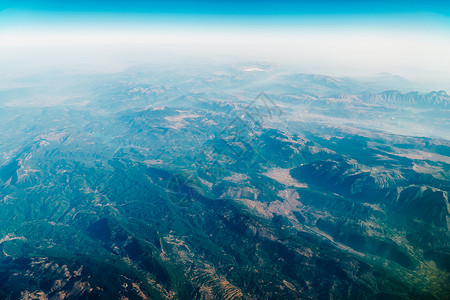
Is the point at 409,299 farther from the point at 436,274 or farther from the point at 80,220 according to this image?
the point at 80,220

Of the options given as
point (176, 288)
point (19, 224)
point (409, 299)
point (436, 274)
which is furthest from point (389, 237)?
point (19, 224)

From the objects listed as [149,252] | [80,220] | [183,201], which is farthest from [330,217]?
[80,220]

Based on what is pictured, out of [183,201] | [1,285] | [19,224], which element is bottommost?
[19,224]

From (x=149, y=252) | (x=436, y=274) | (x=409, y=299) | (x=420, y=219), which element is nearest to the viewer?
(x=409, y=299)

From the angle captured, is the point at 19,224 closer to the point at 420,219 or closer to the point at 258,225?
the point at 258,225

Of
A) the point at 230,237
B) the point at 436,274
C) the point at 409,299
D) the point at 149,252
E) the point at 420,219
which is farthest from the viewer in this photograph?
the point at 420,219

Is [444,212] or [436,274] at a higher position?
[444,212]

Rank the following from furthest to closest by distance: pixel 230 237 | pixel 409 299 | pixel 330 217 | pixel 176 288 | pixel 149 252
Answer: pixel 330 217 < pixel 230 237 < pixel 149 252 < pixel 176 288 < pixel 409 299

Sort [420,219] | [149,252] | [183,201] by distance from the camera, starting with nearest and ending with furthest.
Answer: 1. [149,252]
2. [420,219]
3. [183,201]

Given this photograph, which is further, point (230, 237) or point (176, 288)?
point (230, 237)
